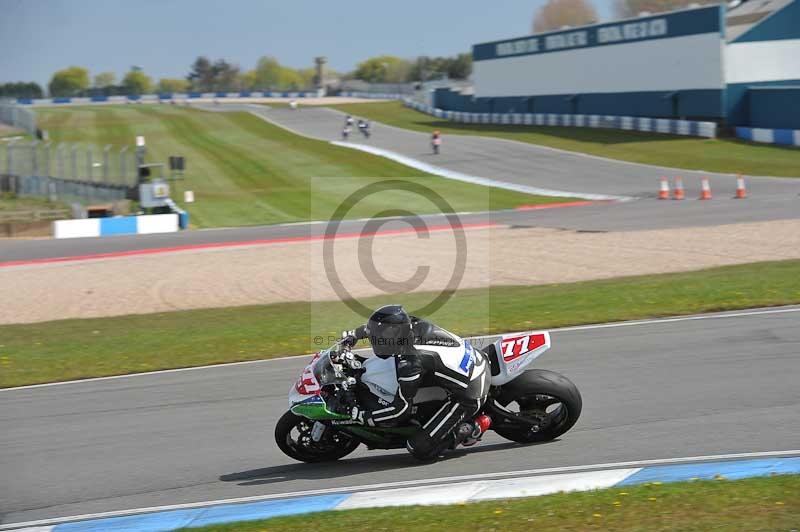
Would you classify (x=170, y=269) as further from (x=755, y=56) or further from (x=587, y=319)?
(x=755, y=56)

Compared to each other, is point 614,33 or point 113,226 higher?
point 614,33

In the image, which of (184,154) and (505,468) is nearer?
(505,468)

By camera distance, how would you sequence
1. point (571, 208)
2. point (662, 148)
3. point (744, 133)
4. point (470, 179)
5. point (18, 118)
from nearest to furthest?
1. point (571, 208)
2. point (470, 179)
3. point (744, 133)
4. point (662, 148)
5. point (18, 118)

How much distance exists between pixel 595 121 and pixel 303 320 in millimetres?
51118

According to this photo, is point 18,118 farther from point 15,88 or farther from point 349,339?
point 349,339

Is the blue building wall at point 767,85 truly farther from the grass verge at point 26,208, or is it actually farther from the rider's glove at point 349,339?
the rider's glove at point 349,339

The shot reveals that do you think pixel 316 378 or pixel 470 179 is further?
pixel 470 179

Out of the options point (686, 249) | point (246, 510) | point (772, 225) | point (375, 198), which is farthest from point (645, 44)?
point (246, 510)

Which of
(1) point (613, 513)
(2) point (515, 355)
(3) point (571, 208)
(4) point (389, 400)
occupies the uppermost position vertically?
(3) point (571, 208)

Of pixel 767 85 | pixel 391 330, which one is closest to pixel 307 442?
pixel 391 330

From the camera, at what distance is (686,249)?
2191 cm

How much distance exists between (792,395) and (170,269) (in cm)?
1742

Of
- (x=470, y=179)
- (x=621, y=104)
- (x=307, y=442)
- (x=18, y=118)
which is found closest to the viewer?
(x=307, y=442)

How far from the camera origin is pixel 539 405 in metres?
8.52
